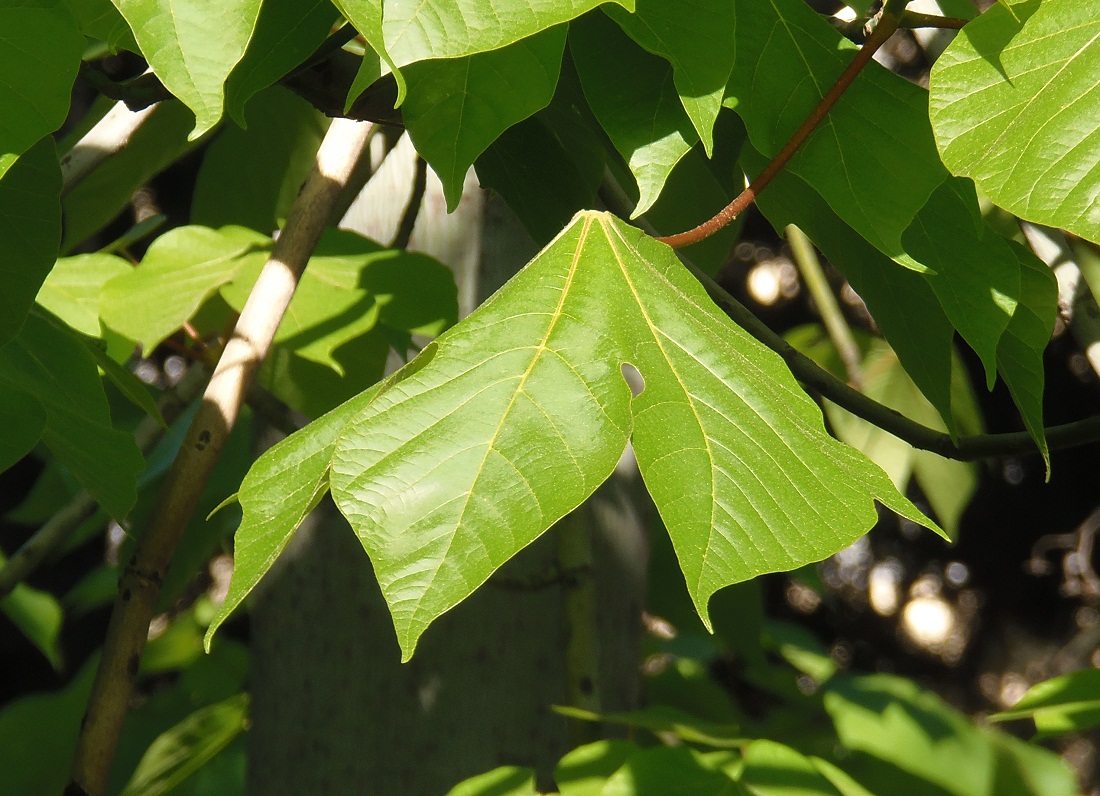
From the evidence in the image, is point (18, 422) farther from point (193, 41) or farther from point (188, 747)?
point (188, 747)

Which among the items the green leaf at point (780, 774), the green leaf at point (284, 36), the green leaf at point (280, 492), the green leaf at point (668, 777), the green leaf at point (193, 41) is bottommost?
the green leaf at point (780, 774)

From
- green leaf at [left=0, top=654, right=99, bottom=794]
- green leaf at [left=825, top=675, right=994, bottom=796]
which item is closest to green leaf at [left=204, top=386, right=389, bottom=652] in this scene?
green leaf at [left=0, top=654, right=99, bottom=794]

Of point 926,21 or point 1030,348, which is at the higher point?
point 926,21

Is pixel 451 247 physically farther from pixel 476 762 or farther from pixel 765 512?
pixel 765 512

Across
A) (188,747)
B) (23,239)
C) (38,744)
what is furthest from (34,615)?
(23,239)

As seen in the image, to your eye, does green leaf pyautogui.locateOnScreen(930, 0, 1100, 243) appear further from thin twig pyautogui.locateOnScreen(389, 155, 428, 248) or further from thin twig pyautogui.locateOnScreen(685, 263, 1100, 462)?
thin twig pyautogui.locateOnScreen(389, 155, 428, 248)

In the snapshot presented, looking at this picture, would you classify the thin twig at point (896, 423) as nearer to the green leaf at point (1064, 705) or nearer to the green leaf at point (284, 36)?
the green leaf at point (1064, 705)

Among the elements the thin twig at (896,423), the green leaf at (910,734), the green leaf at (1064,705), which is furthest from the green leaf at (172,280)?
A: the green leaf at (910,734)
